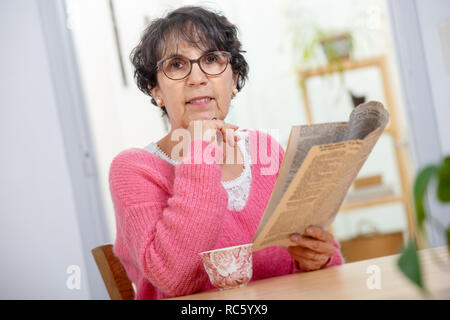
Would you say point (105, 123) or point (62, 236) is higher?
point (105, 123)

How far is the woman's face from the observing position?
44.5 inches

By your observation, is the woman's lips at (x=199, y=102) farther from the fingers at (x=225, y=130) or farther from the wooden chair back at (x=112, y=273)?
the wooden chair back at (x=112, y=273)

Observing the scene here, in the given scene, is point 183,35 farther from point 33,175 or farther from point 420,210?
point 33,175

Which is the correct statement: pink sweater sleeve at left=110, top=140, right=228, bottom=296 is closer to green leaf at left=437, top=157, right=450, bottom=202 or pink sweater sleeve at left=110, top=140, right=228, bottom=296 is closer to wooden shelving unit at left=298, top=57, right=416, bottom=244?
green leaf at left=437, top=157, right=450, bottom=202

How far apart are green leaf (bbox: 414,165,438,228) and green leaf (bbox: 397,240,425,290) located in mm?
18

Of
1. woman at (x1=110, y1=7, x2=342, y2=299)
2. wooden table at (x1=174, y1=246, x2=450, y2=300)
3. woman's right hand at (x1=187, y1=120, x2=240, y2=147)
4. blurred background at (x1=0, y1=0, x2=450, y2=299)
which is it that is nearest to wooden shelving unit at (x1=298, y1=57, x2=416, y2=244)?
blurred background at (x1=0, y1=0, x2=450, y2=299)

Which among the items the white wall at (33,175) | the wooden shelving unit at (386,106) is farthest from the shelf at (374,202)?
the white wall at (33,175)

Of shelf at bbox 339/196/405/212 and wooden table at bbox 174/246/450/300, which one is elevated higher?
wooden table at bbox 174/246/450/300

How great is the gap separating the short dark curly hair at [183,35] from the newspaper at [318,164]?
0.54 metres

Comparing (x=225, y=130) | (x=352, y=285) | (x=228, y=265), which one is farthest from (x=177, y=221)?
(x=352, y=285)

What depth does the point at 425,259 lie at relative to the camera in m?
0.78
